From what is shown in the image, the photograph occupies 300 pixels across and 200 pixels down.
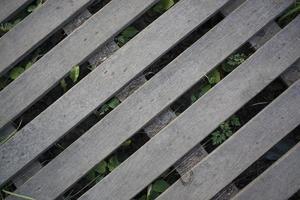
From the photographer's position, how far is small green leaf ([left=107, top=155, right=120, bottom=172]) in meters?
1.56

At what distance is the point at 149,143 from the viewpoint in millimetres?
1493

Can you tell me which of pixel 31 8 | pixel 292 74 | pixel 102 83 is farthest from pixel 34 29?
pixel 292 74

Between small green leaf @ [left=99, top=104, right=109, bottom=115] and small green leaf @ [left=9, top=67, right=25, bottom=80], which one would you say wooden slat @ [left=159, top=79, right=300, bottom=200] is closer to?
small green leaf @ [left=99, top=104, right=109, bottom=115]

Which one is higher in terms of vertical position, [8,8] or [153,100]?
[8,8]

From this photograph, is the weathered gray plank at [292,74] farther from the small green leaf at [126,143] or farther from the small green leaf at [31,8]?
the small green leaf at [31,8]

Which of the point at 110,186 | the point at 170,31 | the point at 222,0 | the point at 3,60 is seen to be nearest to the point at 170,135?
the point at 110,186

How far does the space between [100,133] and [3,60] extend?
1.68ft

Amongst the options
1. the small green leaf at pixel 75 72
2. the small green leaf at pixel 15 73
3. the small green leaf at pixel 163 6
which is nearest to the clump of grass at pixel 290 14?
the small green leaf at pixel 163 6

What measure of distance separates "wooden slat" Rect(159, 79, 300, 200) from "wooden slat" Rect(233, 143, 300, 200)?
0.07 m

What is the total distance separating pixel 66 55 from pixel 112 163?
483 mm

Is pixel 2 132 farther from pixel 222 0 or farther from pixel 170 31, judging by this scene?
pixel 222 0

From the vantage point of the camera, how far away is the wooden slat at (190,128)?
1484 millimetres

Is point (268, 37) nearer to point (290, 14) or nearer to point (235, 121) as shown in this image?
point (290, 14)

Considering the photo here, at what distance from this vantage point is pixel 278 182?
146cm
